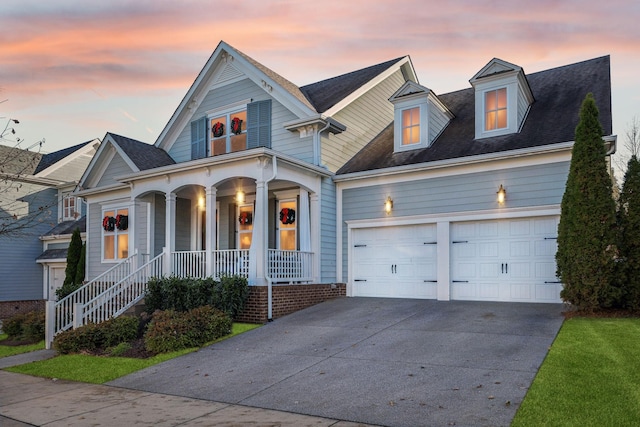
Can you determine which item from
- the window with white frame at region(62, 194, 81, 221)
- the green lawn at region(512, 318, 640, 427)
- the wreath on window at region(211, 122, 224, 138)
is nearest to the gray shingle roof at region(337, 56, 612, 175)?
the wreath on window at region(211, 122, 224, 138)

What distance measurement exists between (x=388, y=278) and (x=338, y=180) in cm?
309

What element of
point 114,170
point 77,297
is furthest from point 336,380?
point 114,170

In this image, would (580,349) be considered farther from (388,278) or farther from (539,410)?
(388,278)

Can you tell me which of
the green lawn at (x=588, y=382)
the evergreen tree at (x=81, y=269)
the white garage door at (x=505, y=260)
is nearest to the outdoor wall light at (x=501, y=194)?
the white garage door at (x=505, y=260)

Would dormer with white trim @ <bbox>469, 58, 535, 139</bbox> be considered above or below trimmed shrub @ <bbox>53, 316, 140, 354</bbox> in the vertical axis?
above

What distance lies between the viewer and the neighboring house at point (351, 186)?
39.3 ft

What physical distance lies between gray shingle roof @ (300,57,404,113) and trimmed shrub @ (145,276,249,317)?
5689mm

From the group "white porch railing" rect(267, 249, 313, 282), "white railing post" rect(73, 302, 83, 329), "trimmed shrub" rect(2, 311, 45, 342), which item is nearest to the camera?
"white railing post" rect(73, 302, 83, 329)

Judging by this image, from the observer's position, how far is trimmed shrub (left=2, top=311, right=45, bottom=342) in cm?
1317

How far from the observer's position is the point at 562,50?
1495 cm

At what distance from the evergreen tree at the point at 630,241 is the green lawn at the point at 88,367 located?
8270 mm

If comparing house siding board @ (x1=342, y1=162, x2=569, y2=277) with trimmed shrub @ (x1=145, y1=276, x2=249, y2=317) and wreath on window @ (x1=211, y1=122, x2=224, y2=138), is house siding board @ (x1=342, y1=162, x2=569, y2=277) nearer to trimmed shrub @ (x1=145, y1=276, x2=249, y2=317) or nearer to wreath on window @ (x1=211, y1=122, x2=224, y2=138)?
trimmed shrub @ (x1=145, y1=276, x2=249, y2=317)

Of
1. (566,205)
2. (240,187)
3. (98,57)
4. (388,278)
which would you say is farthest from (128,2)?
(566,205)

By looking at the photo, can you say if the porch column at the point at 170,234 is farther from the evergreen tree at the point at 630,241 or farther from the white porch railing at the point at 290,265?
the evergreen tree at the point at 630,241
